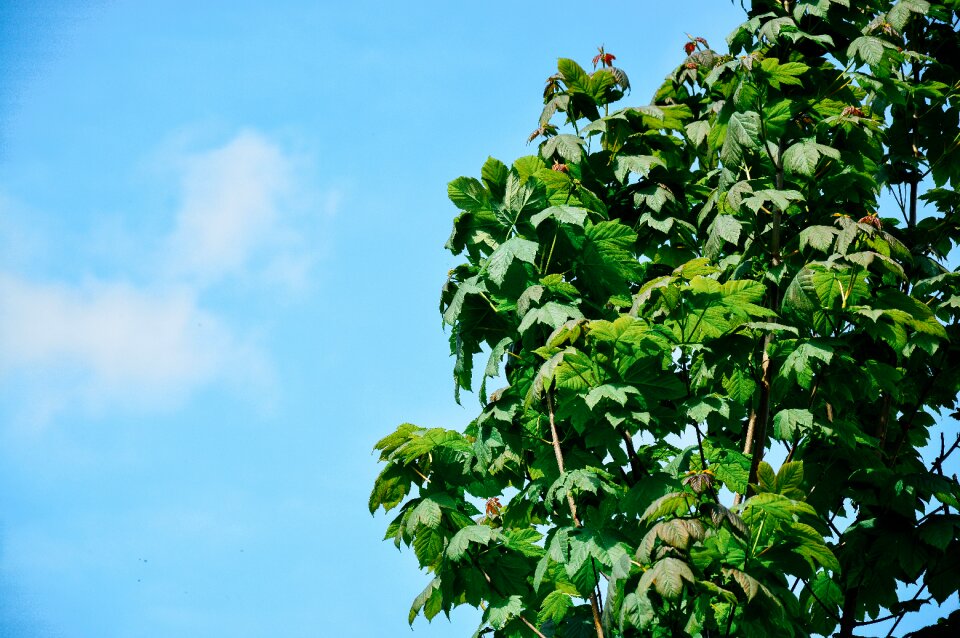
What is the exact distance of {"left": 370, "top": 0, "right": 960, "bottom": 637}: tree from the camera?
4.91m

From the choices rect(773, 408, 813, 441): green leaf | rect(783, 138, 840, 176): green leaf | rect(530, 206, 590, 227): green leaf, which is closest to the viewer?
rect(530, 206, 590, 227): green leaf

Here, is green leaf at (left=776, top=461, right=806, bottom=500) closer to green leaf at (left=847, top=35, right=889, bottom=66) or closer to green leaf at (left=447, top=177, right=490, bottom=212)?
green leaf at (left=447, top=177, right=490, bottom=212)

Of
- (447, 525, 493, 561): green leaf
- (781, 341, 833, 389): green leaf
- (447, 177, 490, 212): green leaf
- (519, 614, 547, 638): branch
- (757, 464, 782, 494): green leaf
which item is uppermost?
(447, 177, 490, 212): green leaf

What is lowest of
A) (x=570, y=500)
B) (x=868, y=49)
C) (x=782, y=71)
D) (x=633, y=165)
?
(x=570, y=500)

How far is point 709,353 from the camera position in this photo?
5555 mm

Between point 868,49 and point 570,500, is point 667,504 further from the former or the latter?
point 868,49

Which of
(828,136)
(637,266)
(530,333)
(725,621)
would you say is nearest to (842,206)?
(828,136)

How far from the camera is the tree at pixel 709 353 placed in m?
4.91

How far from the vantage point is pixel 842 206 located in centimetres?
695

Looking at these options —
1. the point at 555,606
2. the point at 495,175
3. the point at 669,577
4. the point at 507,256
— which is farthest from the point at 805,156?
the point at 555,606

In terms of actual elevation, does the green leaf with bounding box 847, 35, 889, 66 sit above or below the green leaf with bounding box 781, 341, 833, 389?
above

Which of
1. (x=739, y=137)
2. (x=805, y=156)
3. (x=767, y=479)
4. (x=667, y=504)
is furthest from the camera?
(x=805, y=156)

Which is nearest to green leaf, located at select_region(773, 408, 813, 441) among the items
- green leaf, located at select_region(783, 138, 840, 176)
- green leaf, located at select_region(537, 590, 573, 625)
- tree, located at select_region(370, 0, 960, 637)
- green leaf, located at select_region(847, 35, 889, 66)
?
tree, located at select_region(370, 0, 960, 637)

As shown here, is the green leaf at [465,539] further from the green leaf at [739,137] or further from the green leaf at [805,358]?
the green leaf at [739,137]
